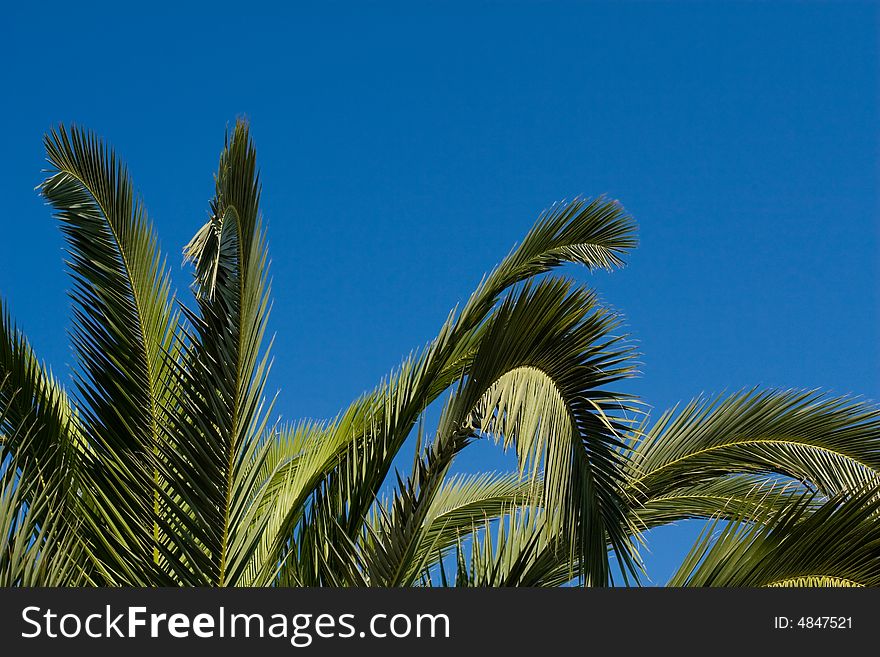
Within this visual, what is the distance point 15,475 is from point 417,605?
1.63 m

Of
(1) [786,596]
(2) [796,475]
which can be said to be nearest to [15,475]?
(1) [786,596]

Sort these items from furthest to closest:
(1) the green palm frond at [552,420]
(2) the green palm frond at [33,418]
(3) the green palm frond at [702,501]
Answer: (3) the green palm frond at [702,501] → (2) the green palm frond at [33,418] → (1) the green palm frond at [552,420]

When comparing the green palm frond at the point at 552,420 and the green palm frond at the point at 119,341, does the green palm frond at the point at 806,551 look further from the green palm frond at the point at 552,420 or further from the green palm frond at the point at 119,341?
the green palm frond at the point at 119,341

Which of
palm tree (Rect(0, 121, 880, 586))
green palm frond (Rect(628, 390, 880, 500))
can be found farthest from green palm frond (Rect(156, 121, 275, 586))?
green palm frond (Rect(628, 390, 880, 500))

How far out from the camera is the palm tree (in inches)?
169

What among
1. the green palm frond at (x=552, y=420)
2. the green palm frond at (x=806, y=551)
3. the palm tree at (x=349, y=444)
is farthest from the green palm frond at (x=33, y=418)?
the green palm frond at (x=806, y=551)

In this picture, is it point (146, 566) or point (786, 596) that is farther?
point (146, 566)

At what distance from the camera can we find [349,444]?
216 inches

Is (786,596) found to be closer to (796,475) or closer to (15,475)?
(796,475)

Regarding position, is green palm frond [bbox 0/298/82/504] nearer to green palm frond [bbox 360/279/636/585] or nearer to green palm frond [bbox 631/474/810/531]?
green palm frond [bbox 360/279/636/585]

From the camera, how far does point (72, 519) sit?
15.9 ft

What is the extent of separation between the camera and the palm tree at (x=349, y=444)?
4285mm

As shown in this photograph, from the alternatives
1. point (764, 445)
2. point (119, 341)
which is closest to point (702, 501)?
point (764, 445)

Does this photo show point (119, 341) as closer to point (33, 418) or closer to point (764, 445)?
point (33, 418)
